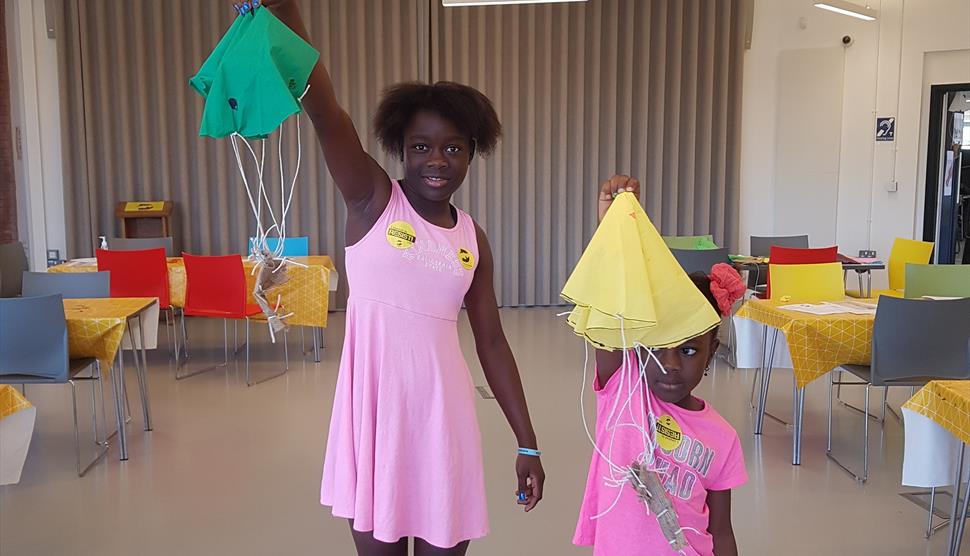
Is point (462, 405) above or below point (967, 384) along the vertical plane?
above

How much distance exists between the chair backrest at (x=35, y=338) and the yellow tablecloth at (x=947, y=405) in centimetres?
338

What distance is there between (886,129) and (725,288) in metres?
7.20


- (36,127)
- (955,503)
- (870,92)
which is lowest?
(955,503)

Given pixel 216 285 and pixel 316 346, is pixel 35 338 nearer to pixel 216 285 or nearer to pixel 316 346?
pixel 216 285

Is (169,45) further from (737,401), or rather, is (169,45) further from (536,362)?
(737,401)

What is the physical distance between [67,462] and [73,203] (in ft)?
15.3

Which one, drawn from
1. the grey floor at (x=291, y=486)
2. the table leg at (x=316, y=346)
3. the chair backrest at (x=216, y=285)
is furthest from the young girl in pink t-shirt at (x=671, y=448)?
the table leg at (x=316, y=346)

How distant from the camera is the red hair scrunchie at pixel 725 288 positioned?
1.52 meters

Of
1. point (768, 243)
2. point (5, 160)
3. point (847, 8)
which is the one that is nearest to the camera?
point (768, 243)

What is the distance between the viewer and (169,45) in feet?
24.8

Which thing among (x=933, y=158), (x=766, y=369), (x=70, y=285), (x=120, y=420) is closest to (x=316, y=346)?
(x=70, y=285)

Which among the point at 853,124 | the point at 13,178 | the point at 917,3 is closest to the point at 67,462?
the point at 13,178

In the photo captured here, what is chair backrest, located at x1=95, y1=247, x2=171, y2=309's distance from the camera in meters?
5.15

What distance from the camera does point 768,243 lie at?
21.3 ft
